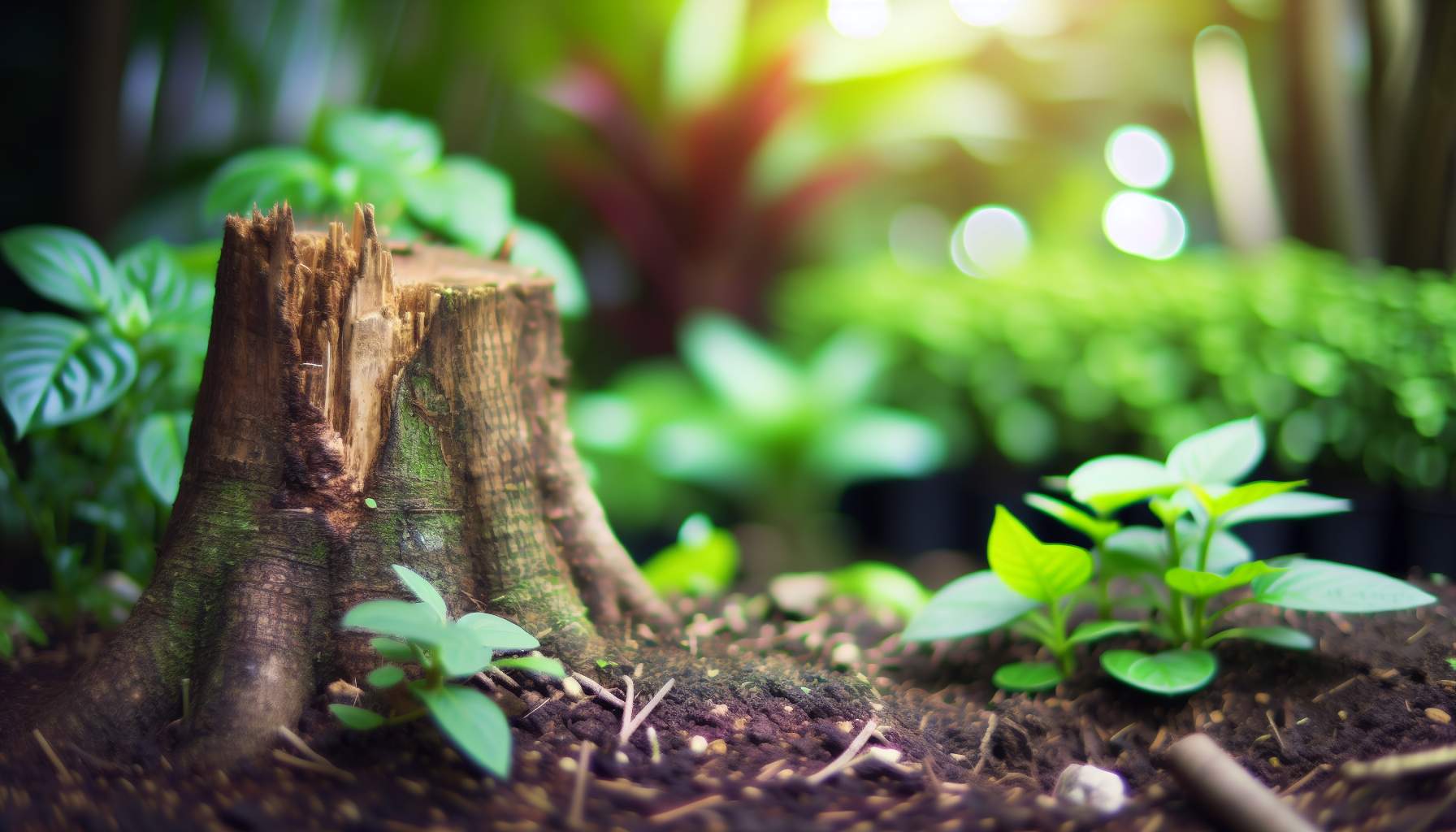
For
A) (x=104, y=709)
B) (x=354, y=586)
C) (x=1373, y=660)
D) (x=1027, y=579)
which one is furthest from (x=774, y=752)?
(x=1373, y=660)

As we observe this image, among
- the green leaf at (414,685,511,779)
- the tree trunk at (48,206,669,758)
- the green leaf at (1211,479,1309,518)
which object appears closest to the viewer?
the green leaf at (414,685,511,779)

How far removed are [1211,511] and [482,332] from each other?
102 cm

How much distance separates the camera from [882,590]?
1914mm

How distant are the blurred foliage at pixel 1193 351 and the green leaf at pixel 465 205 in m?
1.70

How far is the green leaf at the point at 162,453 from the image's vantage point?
1374 mm

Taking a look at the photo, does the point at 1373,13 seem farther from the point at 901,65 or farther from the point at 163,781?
the point at 163,781

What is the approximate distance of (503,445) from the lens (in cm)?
127

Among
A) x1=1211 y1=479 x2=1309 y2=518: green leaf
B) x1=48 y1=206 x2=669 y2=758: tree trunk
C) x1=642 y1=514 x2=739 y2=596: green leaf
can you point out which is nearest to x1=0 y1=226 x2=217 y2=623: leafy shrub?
x1=48 y1=206 x2=669 y2=758: tree trunk

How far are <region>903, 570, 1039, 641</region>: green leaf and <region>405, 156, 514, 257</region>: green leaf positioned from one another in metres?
0.93

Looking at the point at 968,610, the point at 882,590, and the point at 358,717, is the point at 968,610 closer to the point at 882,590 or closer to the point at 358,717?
the point at 882,590

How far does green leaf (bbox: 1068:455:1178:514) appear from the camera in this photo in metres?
1.23

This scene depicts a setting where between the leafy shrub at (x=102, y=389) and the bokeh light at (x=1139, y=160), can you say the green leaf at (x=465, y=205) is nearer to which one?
the leafy shrub at (x=102, y=389)

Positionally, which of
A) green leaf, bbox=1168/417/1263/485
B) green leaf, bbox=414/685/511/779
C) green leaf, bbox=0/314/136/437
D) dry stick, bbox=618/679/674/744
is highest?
green leaf, bbox=0/314/136/437

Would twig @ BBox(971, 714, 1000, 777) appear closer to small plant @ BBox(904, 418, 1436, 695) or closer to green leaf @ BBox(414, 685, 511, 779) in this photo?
small plant @ BBox(904, 418, 1436, 695)
